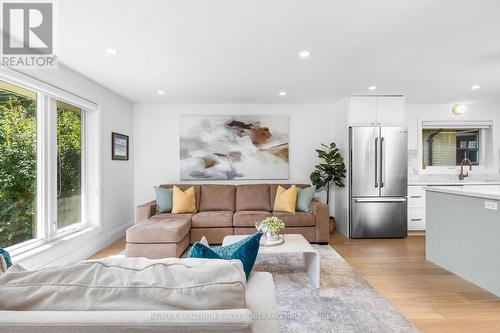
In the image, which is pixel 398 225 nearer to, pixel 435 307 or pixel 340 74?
pixel 435 307

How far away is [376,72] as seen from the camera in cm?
320

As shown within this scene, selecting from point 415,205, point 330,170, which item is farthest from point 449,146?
point 330,170

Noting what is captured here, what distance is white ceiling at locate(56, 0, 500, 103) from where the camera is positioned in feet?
6.19

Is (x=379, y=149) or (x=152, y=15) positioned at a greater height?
(x=152, y=15)

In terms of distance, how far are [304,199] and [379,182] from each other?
1.30m

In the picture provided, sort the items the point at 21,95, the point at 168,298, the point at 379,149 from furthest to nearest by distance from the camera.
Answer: the point at 379,149 < the point at 21,95 < the point at 168,298

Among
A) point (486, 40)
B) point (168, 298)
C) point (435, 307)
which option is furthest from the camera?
point (486, 40)

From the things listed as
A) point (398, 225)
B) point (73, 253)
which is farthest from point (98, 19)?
point (398, 225)

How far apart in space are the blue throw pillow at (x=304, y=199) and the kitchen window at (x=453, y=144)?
2.51 meters

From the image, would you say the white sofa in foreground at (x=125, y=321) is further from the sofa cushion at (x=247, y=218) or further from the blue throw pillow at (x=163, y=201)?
the blue throw pillow at (x=163, y=201)

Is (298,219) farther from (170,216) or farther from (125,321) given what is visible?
(125,321)

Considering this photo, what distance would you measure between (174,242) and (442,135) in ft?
17.3

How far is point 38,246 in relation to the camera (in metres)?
2.67

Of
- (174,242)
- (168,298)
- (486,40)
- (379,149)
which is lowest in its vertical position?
(174,242)
